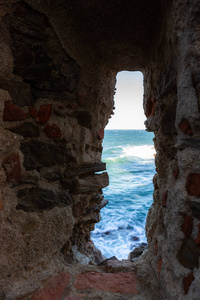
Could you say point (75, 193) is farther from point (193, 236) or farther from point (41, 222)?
point (193, 236)

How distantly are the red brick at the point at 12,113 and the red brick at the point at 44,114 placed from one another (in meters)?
0.09

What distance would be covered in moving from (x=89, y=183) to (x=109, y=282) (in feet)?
1.88

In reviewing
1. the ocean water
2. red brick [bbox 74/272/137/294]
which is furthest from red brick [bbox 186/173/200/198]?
the ocean water

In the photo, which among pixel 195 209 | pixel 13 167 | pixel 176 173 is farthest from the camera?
pixel 13 167

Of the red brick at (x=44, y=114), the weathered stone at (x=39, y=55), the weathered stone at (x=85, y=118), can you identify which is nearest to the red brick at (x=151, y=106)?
the weathered stone at (x=85, y=118)

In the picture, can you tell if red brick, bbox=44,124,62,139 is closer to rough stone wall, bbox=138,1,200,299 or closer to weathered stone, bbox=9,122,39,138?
weathered stone, bbox=9,122,39,138

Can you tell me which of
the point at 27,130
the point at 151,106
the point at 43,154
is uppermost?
the point at 151,106

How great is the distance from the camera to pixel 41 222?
0.99 metres

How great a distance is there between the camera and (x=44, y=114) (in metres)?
1.04

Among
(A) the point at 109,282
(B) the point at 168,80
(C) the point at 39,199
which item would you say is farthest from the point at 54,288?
(B) the point at 168,80

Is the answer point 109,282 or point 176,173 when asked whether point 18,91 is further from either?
point 109,282

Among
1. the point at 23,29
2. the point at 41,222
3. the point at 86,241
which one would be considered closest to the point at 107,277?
the point at 41,222

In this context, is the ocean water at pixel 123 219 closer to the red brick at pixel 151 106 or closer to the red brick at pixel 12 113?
the red brick at pixel 151 106

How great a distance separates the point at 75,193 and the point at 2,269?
1.72 ft
